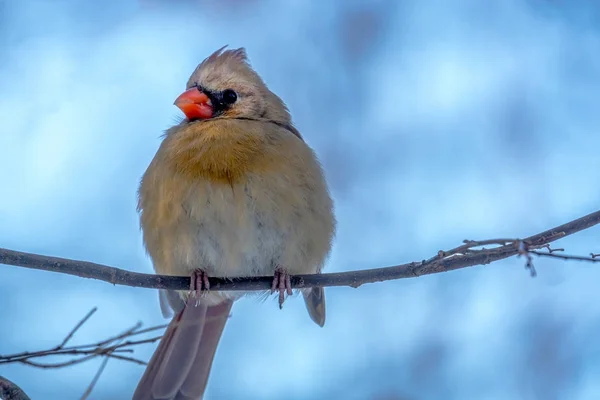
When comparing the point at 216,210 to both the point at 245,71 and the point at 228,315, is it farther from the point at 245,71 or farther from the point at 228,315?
the point at 245,71

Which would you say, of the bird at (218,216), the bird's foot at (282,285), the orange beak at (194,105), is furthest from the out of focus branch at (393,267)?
the orange beak at (194,105)

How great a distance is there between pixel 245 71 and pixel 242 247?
1.19 meters

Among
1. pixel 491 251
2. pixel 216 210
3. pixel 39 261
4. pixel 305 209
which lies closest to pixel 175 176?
pixel 216 210

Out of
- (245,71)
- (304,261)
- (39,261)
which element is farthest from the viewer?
(245,71)

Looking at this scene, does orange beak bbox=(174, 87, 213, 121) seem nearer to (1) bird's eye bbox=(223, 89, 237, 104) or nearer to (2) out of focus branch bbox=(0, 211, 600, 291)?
(1) bird's eye bbox=(223, 89, 237, 104)

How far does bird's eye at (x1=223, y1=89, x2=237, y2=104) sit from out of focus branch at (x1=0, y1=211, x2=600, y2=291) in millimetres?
1126

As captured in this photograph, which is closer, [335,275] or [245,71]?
[335,275]

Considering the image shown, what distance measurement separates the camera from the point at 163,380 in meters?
3.61

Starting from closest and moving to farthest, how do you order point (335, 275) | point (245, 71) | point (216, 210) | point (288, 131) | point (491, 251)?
point (491, 251), point (335, 275), point (216, 210), point (288, 131), point (245, 71)

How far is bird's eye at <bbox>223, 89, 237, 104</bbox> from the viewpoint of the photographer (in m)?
3.89

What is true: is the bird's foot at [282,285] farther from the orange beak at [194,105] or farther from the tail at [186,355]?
the orange beak at [194,105]

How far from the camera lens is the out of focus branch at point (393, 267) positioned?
2.21m

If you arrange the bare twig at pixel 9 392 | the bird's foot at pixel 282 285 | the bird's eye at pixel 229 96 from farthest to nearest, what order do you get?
the bird's eye at pixel 229 96, the bird's foot at pixel 282 285, the bare twig at pixel 9 392

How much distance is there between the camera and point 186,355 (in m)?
3.71
